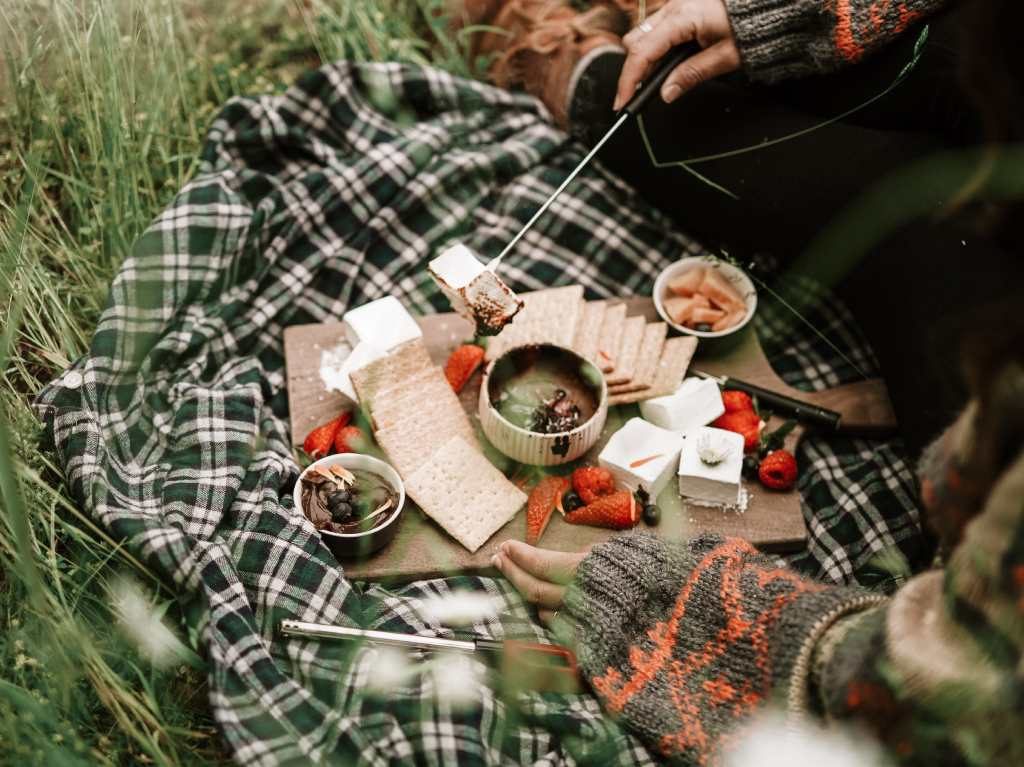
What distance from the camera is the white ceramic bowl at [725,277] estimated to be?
271 cm

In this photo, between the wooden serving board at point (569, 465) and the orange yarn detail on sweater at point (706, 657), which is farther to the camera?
the wooden serving board at point (569, 465)

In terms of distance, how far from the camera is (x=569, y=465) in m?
2.49

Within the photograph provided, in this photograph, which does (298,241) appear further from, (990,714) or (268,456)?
(990,714)

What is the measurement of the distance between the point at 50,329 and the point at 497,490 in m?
1.32

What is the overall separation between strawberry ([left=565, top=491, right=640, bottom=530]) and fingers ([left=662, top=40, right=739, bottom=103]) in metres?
1.11

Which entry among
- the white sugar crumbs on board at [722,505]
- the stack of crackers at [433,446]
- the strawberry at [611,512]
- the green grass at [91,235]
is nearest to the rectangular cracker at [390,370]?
the stack of crackers at [433,446]

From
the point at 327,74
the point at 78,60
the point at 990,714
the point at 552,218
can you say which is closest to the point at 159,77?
the point at 78,60

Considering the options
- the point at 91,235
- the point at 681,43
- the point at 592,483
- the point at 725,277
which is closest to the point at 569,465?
the point at 592,483

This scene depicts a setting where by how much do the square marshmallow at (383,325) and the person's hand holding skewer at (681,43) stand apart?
84 centimetres

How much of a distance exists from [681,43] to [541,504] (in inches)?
52.0

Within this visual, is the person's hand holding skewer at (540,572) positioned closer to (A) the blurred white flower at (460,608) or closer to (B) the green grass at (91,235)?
(A) the blurred white flower at (460,608)

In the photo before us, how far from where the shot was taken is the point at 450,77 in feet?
10.9

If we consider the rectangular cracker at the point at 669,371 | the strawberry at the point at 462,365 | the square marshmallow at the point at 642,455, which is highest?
the strawberry at the point at 462,365

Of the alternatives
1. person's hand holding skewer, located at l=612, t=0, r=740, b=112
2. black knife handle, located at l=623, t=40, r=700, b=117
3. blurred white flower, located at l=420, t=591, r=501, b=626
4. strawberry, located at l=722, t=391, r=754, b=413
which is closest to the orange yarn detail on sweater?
blurred white flower, located at l=420, t=591, r=501, b=626
